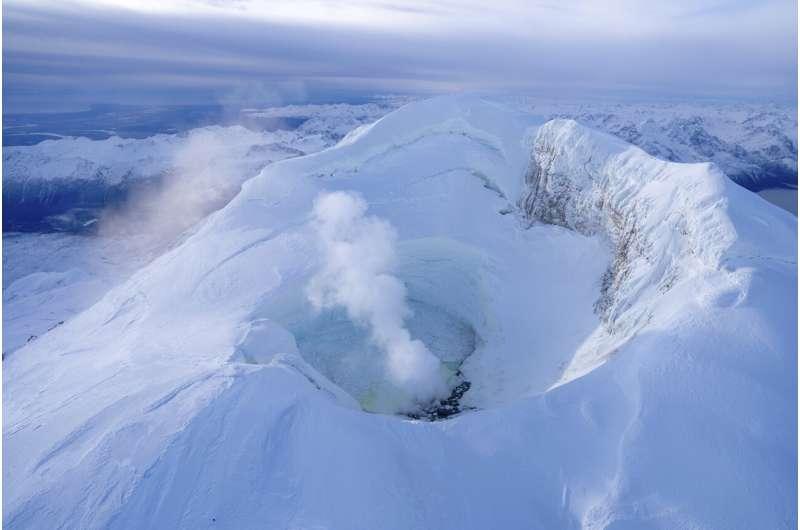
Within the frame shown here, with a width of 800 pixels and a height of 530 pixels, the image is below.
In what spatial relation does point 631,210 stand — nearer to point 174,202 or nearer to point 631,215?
point 631,215

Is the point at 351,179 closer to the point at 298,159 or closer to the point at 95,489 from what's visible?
the point at 298,159

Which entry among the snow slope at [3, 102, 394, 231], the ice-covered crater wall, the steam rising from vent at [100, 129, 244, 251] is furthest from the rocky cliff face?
the snow slope at [3, 102, 394, 231]

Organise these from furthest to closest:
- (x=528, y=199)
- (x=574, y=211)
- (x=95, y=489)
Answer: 1. (x=528, y=199)
2. (x=574, y=211)
3. (x=95, y=489)

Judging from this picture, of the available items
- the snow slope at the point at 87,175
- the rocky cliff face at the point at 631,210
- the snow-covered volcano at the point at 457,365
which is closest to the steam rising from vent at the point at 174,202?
the snow slope at the point at 87,175

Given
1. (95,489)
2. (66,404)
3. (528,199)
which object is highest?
(528,199)

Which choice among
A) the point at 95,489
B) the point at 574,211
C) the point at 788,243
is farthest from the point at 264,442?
the point at 574,211

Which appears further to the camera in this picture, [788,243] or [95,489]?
[788,243]

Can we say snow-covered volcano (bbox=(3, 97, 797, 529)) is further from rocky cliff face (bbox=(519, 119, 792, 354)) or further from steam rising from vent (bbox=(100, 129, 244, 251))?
steam rising from vent (bbox=(100, 129, 244, 251))

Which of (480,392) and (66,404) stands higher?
(66,404)
